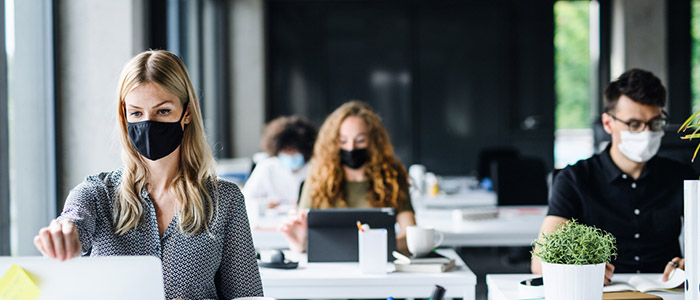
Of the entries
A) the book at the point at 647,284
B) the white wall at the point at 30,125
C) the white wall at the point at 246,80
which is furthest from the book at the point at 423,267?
the white wall at the point at 246,80

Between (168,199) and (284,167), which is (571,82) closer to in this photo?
(284,167)

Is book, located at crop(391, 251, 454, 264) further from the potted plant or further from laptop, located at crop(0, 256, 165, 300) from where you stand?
laptop, located at crop(0, 256, 165, 300)

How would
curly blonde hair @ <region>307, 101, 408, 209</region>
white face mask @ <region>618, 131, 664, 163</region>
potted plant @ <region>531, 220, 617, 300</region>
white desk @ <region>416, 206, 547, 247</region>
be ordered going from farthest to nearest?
white desk @ <region>416, 206, 547, 247</region>
curly blonde hair @ <region>307, 101, 408, 209</region>
white face mask @ <region>618, 131, 664, 163</region>
potted plant @ <region>531, 220, 617, 300</region>

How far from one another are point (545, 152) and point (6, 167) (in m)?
6.35

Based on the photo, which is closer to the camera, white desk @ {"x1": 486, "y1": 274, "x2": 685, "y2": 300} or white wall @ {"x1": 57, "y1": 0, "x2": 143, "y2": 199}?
white desk @ {"x1": 486, "y1": 274, "x2": 685, "y2": 300}

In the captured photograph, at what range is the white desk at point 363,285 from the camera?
234 cm

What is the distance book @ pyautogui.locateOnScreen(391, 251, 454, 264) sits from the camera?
8.09 feet

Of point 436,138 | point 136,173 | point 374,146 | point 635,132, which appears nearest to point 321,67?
point 436,138

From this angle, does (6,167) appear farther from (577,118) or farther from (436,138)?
(577,118)

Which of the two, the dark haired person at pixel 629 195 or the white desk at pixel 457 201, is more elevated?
the dark haired person at pixel 629 195

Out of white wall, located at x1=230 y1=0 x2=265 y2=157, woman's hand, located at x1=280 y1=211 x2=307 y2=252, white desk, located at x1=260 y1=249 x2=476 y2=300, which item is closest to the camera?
white desk, located at x1=260 y1=249 x2=476 y2=300

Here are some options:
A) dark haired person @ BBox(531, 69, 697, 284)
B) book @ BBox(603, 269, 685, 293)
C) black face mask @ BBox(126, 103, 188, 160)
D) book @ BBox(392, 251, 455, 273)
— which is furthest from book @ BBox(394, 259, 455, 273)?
black face mask @ BBox(126, 103, 188, 160)

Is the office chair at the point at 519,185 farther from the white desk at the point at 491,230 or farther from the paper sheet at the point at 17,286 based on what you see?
the paper sheet at the point at 17,286

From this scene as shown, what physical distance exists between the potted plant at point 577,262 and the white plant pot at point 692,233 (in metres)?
0.17
